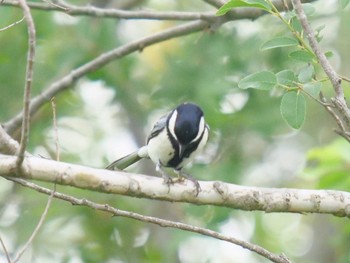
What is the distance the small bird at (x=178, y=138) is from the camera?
4559 mm

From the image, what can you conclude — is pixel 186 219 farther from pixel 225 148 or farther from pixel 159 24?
Answer: pixel 159 24

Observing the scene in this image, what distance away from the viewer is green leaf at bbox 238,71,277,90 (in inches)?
135

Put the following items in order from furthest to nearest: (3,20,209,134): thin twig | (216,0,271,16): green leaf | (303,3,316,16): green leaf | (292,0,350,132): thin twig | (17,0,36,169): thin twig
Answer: (3,20,209,134): thin twig → (303,3,316,16): green leaf → (216,0,271,16): green leaf → (292,0,350,132): thin twig → (17,0,36,169): thin twig

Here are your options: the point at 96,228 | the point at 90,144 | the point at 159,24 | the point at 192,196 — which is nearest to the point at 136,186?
the point at 192,196

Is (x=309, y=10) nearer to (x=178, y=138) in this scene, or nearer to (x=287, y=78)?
(x=287, y=78)

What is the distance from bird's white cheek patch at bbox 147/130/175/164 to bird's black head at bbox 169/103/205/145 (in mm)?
101

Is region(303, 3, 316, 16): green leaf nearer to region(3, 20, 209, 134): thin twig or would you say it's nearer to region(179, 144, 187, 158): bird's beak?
region(179, 144, 187, 158): bird's beak

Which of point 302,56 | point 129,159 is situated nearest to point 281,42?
point 302,56

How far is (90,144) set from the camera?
809cm

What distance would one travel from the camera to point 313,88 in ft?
11.0

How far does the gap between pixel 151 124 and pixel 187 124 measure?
2635mm

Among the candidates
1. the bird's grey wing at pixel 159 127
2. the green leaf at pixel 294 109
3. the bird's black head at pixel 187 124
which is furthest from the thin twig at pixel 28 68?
the bird's grey wing at pixel 159 127

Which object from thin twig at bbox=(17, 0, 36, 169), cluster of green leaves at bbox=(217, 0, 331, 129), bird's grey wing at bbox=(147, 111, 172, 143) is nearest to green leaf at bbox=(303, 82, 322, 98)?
cluster of green leaves at bbox=(217, 0, 331, 129)

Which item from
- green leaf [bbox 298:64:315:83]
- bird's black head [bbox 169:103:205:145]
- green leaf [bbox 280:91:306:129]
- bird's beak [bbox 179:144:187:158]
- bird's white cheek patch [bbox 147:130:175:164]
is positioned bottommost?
bird's white cheek patch [bbox 147:130:175:164]
